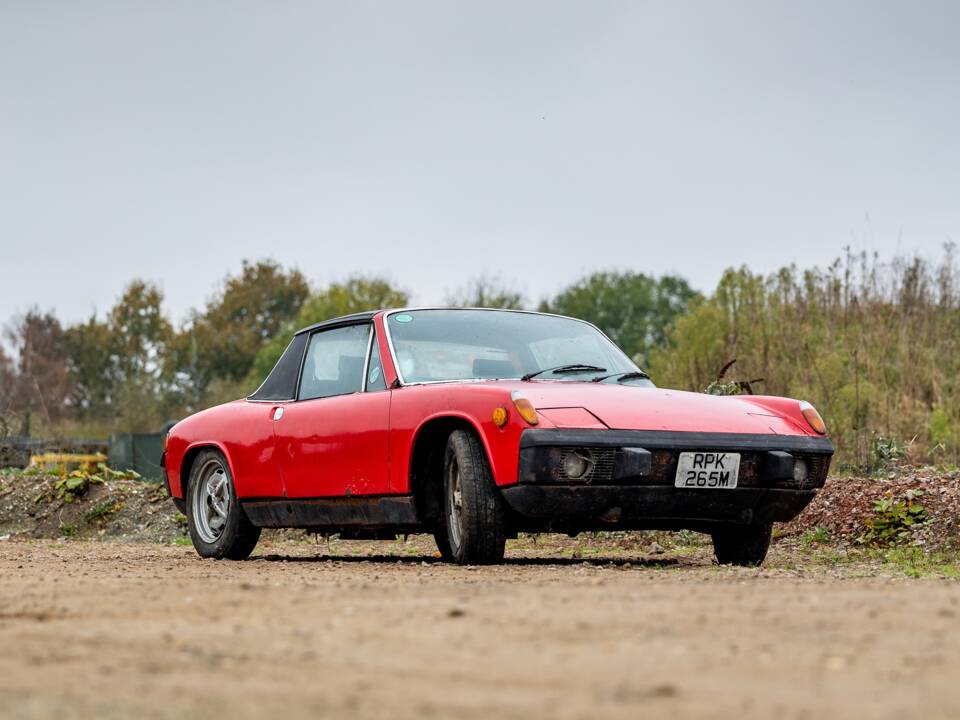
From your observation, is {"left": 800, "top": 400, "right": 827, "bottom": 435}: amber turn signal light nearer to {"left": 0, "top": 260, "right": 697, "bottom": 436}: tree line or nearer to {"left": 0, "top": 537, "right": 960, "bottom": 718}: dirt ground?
{"left": 0, "top": 537, "right": 960, "bottom": 718}: dirt ground

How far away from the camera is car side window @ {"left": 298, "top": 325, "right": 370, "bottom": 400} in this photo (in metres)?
9.23

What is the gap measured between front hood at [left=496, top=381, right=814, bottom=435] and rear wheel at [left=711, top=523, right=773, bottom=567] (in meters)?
0.73

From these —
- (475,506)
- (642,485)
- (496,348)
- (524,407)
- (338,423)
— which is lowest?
(475,506)

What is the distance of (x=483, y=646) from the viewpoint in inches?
174

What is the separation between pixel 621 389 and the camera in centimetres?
832

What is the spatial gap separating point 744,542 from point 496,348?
1885 millimetres

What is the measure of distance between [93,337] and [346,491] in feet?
233

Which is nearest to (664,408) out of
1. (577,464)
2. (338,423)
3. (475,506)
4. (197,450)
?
(577,464)

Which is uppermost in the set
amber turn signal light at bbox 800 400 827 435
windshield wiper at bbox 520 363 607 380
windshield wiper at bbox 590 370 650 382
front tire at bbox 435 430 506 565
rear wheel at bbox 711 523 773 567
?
windshield wiper at bbox 520 363 607 380

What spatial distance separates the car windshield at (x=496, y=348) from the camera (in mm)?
8773

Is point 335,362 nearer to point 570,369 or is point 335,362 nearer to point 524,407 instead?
point 570,369

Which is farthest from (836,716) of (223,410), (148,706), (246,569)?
(223,410)

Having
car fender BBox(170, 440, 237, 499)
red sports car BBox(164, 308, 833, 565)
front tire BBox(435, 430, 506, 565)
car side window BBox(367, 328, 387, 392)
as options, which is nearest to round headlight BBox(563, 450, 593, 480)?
red sports car BBox(164, 308, 833, 565)

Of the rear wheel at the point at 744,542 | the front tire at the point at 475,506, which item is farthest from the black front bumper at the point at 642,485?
A: the rear wheel at the point at 744,542
